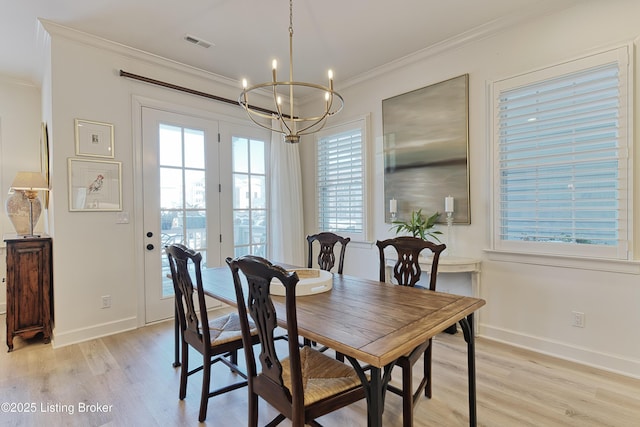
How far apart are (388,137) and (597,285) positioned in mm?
2329

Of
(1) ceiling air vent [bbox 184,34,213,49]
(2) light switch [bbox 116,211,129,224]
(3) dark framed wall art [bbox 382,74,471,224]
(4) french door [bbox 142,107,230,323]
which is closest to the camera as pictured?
(1) ceiling air vent [bbox 184,34,213,49]

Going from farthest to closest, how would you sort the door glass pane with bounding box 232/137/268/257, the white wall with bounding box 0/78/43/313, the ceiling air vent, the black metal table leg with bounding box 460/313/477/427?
the door glass pane with bounding box 232/137/268/257 < the white wall with bounding box 0/78/43/313 < the ceiling air vent < the black metal table leg with bounding box 460/313/477/427

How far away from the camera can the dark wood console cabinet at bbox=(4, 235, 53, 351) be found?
2801mm

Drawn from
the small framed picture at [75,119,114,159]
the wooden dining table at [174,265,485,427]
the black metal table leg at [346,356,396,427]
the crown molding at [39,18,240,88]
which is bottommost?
the black metal table leg at [346,356,396,427]

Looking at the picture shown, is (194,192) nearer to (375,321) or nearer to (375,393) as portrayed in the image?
(375,321)

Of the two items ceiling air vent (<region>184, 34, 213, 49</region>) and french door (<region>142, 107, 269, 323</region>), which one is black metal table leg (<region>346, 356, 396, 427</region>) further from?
ceiling air vent (<region>184, 34, 213, 49</region>)

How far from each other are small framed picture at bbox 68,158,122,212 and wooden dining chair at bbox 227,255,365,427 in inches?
92.1

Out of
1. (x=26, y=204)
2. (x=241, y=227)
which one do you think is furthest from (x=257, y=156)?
(x=26, y=204)

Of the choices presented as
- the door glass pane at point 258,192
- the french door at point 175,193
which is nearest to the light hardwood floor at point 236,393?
the french door at point 175,193

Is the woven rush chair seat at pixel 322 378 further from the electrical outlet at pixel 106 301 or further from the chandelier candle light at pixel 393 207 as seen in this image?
the electrical outlet at pixel 106 301

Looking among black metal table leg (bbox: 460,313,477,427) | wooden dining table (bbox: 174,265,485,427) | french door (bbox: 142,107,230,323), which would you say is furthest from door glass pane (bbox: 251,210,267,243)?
black metal table leg (bbox: 460,313,477,427)

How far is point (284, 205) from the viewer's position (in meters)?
4.43

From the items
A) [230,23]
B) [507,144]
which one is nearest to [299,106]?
[230,23]

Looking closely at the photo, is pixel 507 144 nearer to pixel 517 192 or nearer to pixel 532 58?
pixel 517 192
